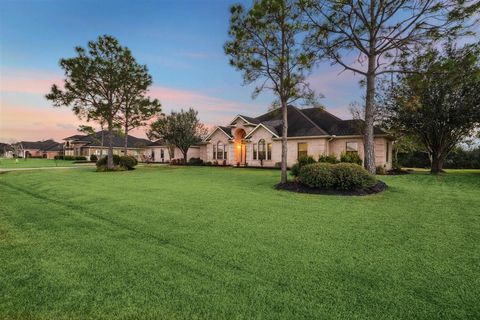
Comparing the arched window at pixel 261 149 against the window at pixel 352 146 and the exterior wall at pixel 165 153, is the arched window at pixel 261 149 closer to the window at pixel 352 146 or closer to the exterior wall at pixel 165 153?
the window at pixel 352 146

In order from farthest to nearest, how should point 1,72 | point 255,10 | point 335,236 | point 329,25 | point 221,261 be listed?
point 1,72 → point 329,25 → point 255,10 → point 335,236 → point 221,261

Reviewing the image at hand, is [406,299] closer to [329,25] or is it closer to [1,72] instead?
[329,25]

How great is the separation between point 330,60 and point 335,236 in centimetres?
1230

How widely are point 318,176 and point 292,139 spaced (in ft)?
53.9

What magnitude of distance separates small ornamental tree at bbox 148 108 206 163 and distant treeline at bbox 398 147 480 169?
3160 centimetres

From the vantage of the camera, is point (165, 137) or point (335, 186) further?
point (165, 137)

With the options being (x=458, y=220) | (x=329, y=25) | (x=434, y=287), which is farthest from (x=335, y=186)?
(x=329, y=25)

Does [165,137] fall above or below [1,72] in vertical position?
below

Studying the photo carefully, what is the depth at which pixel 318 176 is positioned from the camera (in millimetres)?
10664

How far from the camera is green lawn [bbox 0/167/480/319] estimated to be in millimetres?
2754

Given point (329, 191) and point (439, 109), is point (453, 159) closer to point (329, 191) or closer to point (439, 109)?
point (439, 109)

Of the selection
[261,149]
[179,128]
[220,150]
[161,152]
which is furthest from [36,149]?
[261,149]

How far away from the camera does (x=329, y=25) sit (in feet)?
45.1

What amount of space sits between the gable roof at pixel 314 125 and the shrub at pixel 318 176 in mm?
13853
